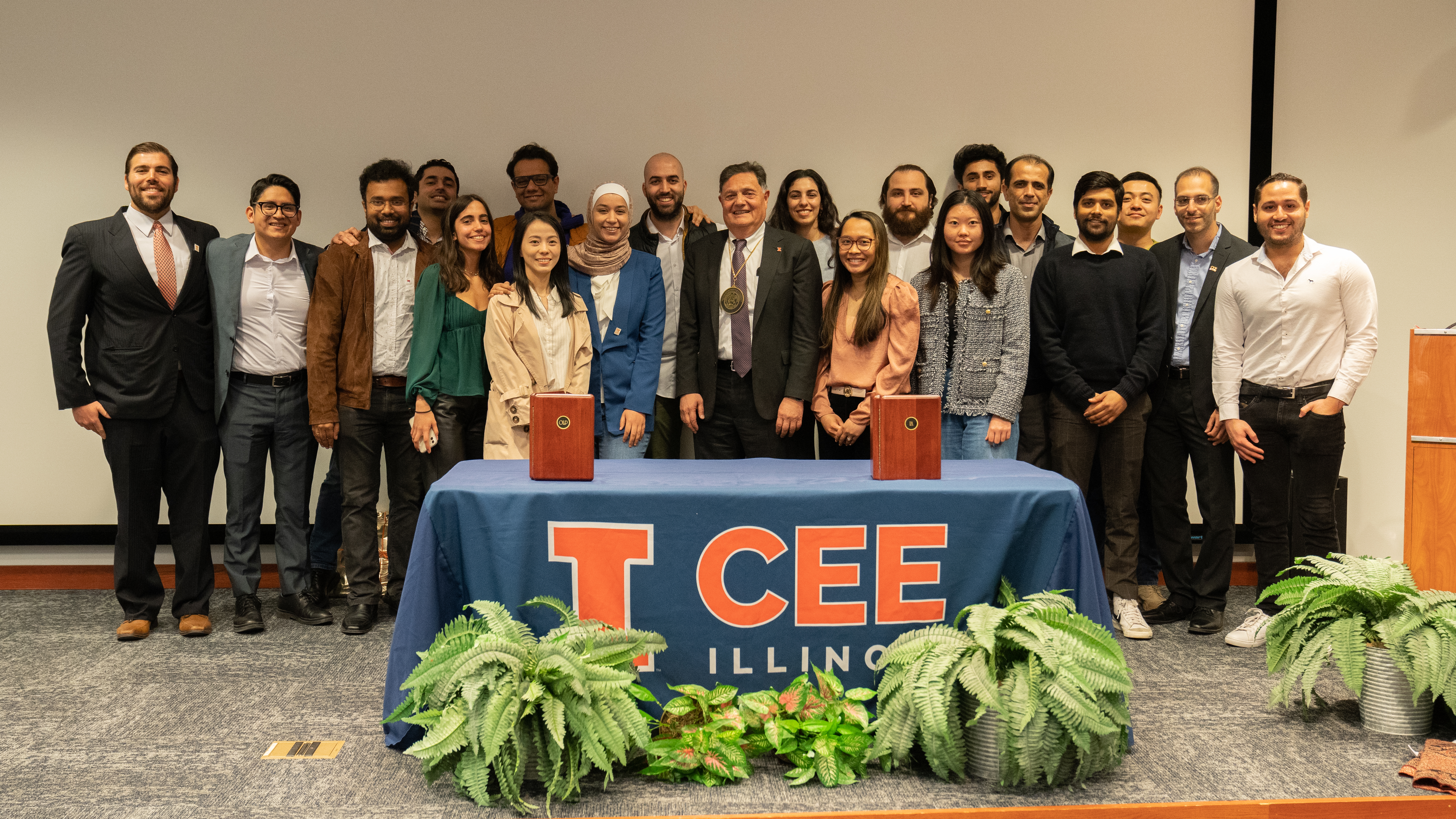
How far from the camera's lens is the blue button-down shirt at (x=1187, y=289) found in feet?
13.7

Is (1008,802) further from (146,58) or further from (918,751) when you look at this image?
(146,58)

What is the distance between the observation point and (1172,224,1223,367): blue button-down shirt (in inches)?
164

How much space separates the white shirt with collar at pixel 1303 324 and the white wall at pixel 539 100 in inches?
46.5

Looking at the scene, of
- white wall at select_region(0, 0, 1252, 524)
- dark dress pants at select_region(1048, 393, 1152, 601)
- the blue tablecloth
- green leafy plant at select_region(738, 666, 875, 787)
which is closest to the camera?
green leafy plant at select_region(738, 666, 875, 787)

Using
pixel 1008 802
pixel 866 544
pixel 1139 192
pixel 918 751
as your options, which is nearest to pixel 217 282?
pixel 866 544

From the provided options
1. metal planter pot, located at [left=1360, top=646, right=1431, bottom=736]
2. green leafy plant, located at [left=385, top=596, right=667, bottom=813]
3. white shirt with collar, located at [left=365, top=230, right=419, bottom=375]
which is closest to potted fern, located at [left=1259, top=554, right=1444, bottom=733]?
metal planter pot, located at [left=1360, top=646, right=1431, bottom=736]

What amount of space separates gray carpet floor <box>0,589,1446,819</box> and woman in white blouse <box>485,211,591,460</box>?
103 cm

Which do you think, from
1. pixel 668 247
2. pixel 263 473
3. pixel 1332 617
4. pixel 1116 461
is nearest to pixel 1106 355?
pixel 1116 461

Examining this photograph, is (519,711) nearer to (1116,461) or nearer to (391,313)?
(391,313)

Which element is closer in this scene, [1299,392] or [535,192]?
[1299,392]

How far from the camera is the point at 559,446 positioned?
2.78 meters

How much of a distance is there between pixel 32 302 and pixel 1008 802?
4977 millimetres

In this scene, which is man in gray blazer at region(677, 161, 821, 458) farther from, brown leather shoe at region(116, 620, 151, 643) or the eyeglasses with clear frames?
brown leather shoe at region(116, 620, 151, 643)

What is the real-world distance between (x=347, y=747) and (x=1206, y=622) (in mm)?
3305
